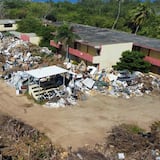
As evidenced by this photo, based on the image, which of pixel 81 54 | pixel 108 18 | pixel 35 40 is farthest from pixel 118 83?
pixel 108 18

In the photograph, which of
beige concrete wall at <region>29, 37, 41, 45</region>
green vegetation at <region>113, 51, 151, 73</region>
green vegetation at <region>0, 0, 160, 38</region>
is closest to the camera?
green vegetation at <region>113, 51, 151, 73</region>

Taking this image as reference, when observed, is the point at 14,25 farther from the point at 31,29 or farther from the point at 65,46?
the point at 65,46

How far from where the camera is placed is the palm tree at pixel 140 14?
50.8 metres

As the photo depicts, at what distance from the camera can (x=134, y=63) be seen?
102ft

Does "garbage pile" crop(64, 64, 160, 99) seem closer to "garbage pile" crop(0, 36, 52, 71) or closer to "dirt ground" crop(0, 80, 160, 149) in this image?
"dirt ground" crop(0, 80, 160, 149)

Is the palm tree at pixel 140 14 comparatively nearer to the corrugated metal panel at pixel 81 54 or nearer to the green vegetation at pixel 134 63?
the corrugated metal panel at pixel 81 54

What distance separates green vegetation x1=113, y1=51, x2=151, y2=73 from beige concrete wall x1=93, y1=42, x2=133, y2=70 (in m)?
1.10

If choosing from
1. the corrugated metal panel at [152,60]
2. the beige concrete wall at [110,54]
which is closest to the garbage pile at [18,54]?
the beige concrete wall at [110,54]

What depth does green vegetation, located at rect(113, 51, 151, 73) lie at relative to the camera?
102 feet

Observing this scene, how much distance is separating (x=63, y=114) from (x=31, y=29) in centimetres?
2698

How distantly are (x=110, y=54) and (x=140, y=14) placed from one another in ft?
72.6

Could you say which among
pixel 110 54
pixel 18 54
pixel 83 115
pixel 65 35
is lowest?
pixel 83 115

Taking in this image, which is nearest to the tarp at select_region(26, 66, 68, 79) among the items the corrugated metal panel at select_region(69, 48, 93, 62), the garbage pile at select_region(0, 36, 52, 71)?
the garbage pile at select_region(0, 36, 52, 71)

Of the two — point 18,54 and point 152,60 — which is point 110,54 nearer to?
point 152,60
